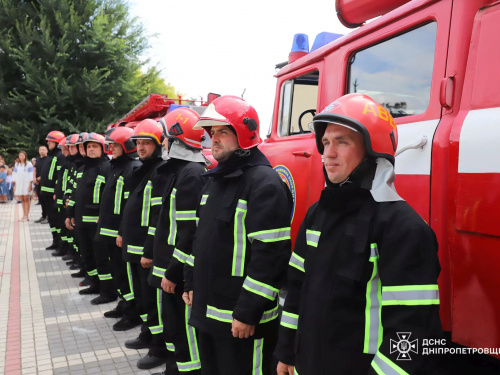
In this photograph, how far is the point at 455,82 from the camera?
2010mm

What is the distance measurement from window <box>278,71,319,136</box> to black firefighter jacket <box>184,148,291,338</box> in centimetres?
115

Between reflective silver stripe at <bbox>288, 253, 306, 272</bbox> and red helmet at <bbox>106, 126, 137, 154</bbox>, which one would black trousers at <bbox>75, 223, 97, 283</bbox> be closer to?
red helmet at <bbox>106, 126, 137, 154</bbox>

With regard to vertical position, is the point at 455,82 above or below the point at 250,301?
above

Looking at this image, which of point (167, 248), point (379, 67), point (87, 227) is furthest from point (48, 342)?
point (379, 67)

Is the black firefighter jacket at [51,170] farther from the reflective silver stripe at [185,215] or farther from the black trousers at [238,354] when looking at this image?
the black trousers at [238,354]

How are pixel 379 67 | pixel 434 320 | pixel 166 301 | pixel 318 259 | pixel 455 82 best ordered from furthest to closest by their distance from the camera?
pixel 166 301, pixel 379 67, pixel 455 82, pixel 318 259, pixel 434 320

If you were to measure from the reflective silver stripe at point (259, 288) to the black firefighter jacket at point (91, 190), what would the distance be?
3.82 meters

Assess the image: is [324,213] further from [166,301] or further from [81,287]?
[81,287]

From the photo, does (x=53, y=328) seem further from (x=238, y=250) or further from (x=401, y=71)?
(x=401, y=71)

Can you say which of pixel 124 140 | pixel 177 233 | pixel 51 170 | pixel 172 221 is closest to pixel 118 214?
pixel 124 140

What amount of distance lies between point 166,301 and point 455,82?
2434mm

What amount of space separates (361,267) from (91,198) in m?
4.81

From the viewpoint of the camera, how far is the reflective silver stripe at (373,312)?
152 cm

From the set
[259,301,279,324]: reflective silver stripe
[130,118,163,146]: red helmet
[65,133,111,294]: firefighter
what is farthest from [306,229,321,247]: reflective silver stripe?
[65,133,111,294]: firefighter
